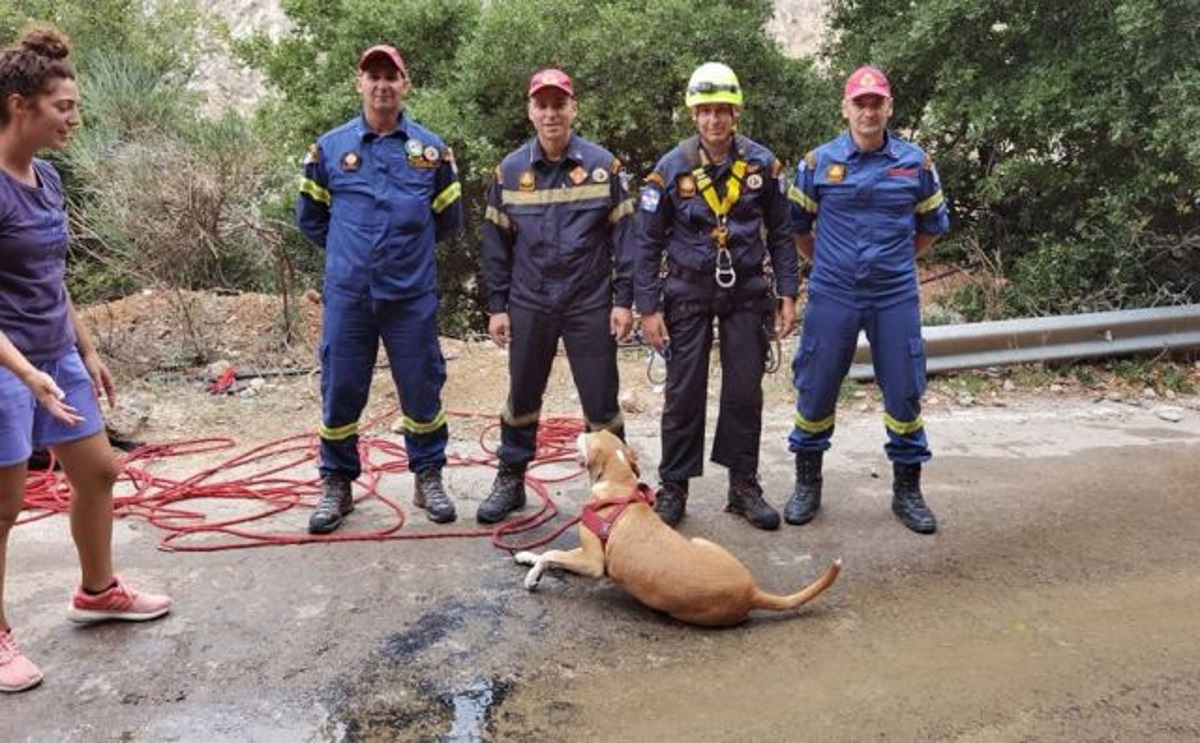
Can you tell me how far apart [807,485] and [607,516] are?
53.4 inches

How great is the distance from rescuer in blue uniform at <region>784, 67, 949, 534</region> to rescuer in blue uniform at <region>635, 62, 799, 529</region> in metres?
0.20

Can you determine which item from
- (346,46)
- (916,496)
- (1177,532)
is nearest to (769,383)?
(916,496)

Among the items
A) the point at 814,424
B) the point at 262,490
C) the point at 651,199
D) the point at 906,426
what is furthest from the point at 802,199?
the point at 262,490

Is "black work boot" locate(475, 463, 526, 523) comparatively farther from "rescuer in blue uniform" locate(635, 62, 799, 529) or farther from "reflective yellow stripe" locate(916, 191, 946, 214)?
"reflective yellow stripe" locate(916, 191, 946, 214)

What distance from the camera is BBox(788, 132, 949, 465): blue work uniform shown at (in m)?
4.62

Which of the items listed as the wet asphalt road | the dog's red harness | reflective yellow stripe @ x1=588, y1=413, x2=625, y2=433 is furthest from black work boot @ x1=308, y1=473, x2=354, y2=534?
the dog's red harness

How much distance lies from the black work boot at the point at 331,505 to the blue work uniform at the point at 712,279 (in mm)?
1580

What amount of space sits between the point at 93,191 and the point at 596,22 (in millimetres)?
4721

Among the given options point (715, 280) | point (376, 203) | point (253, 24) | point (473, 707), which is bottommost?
point (473, 707)

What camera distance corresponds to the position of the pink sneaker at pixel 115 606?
3.72 m

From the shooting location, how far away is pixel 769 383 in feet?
23.8

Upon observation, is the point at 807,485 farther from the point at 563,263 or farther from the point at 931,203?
the point at 563,263

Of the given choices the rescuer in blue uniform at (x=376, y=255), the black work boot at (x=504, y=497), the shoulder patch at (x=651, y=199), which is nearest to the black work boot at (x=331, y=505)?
the rescuer in blue uniform at (x=376, y=255)

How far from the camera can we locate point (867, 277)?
464 centimetres
